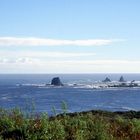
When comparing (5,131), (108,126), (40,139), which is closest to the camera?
(40,139)

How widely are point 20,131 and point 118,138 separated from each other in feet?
8.30

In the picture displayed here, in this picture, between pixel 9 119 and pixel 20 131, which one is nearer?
pixel 20 131

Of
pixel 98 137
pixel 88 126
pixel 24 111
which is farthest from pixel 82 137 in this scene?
pixel 24 111

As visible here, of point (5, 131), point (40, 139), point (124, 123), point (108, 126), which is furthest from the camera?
point (124, 123)

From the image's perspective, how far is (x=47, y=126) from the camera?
13.5 metres

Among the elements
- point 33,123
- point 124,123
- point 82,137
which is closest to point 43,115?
point 33,123

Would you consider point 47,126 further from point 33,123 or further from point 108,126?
point 108,126

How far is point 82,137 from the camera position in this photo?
13.3 metres

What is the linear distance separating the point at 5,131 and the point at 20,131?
48 cm

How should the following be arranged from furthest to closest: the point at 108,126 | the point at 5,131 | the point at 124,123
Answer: the point at 124,123, the point at 108,126, the point at 5,131

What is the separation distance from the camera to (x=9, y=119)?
14.6 m

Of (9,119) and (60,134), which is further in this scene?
→ (9,119)

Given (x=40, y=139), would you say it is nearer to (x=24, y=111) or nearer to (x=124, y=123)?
(x=24, y=111)

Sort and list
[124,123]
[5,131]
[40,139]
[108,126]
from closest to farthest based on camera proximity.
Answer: [40,139] → [5,131] → [108,126] → [124,123]
